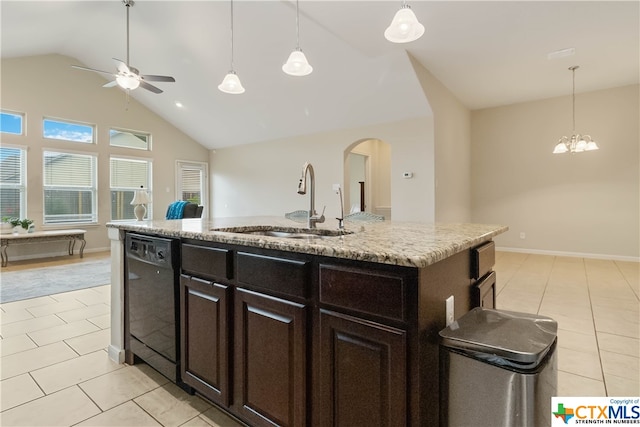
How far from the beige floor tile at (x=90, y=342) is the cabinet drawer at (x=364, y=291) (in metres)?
2.19

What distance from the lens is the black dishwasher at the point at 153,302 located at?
1.68 meters

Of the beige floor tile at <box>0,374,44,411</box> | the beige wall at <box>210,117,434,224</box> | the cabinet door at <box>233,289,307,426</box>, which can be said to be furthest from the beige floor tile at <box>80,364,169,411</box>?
the beige wall at <box>210,117,434,224</box>

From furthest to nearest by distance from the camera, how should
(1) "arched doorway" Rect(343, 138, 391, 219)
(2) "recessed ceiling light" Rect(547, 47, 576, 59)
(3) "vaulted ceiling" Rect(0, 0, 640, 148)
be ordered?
(1) "arched doorway" Rect(343, 138, 391, 219), (2) "recessed ceiling light" Rect(547, 47, 576, 59), (3) "vaulted ceiling" Rect(0, 0, 640, 148)

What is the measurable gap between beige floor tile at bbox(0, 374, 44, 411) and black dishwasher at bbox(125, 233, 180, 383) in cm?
47

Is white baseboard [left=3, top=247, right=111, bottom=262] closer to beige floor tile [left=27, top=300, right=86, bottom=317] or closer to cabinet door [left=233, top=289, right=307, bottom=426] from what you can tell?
beige floor tile [left=27, top=300, right=86, bottom=317]

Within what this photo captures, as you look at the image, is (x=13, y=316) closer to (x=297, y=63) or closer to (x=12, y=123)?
(x=297, y=63)

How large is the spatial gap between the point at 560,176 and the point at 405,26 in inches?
220

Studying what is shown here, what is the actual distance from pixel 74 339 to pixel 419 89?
498 cm

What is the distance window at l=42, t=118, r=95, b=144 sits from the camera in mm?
6172

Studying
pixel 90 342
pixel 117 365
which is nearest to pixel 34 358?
pixel 90 342

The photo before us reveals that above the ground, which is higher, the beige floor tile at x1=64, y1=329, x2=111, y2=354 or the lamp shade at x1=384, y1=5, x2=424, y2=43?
the lamp shade at x1=384, y1=5, x2=424, y2=43

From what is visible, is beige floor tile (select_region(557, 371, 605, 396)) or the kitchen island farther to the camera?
beige floor tile (select_region(557, 371, 605, 396))

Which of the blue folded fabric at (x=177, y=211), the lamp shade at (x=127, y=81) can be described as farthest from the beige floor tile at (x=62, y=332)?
the blue folded fabric at (x=177, y=211)

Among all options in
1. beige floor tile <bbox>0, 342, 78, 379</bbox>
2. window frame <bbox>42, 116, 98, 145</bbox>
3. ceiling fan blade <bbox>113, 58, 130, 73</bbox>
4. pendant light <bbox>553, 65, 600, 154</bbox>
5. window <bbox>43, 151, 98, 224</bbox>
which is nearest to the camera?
beige floor tile <bbox>0, 342, 78, 379</bbox>
